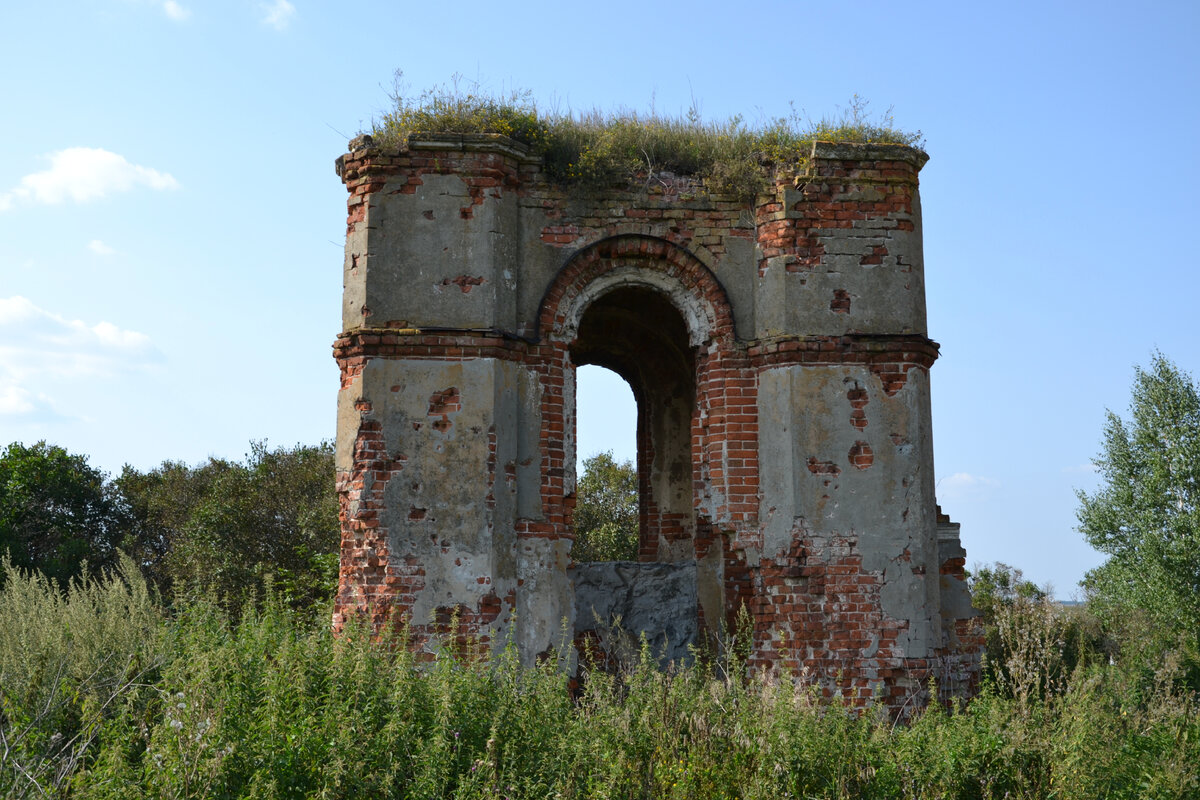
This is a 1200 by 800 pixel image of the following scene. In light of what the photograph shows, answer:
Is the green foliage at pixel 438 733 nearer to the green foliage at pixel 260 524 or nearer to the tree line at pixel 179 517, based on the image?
the tree line at pixel 179 517

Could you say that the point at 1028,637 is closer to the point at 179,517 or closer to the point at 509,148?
the point at 509,148

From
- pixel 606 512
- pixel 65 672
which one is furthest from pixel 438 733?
pixel 606 512

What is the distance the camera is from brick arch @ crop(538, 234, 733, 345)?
9.77 m

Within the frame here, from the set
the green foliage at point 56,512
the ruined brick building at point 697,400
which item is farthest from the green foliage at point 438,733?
the green foliage at point 56,512

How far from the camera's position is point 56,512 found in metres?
24.9

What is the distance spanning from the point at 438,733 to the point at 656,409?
285 inches

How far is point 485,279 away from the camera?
941 centimetres

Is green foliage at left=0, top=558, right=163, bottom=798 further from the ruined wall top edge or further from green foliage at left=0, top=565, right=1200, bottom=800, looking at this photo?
the ruined wall top edge

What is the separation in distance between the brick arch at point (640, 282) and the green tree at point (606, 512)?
11.7 meters

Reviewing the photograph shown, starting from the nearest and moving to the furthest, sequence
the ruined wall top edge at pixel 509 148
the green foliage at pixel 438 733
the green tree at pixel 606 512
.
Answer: the green foliage at pixel 438 733 < the ruined wall top edge at pixel 509 148 < the green tree at pixel 606 512

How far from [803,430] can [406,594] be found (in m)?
3.68

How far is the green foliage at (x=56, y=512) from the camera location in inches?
911

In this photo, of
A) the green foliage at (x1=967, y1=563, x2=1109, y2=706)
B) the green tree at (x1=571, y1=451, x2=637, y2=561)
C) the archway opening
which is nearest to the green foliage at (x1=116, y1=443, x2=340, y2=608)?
the green tree at (x1=571, y1=451, x2=637, y2=561)

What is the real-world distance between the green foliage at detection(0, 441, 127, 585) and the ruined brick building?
1655 centimetres
